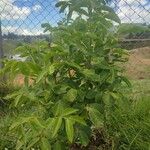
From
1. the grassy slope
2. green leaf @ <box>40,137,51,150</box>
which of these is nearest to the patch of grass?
the grassy slope

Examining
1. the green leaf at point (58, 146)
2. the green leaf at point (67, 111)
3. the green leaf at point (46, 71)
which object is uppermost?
the green leaf at point (46, 71)

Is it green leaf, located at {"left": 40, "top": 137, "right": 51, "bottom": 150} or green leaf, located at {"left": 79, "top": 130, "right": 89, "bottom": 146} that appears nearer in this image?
green leaf, located at {"left": 40, "top": 137, "right": 51, "bottom": 150}

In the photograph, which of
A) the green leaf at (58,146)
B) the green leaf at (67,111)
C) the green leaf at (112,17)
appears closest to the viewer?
the green leaf at (67,111)

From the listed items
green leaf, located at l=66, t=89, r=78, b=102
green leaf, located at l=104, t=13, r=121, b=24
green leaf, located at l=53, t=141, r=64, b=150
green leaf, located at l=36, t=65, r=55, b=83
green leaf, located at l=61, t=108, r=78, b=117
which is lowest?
green leaf, located at l=53, t=141, r=64, b=150

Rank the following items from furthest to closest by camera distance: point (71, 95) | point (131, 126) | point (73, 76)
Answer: point (131, 126), point (73, 76), point (71, 95)

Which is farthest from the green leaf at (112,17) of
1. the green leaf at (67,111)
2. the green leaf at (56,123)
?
the green leaf at (56,123)

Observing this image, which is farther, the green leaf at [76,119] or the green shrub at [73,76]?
the green shrub at [73,76]

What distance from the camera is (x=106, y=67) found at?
3.04 m

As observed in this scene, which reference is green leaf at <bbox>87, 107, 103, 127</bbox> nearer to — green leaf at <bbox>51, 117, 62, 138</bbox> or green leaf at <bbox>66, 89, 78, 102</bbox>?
green leaf at <bbox>66, 89, 78, 102</bbox>

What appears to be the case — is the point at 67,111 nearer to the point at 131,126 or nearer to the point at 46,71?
the point at 46,71

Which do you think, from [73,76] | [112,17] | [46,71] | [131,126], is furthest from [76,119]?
[112,17]

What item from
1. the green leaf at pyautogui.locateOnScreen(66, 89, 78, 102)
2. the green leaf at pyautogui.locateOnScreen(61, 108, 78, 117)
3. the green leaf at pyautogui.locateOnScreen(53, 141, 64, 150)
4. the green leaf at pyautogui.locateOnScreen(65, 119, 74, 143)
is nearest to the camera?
the green leaf at pyautogui.locateOnScreen(65, 119, 74, 143)

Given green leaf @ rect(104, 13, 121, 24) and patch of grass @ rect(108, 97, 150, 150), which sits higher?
green leaf @ rect(104, 13, 121, 24)

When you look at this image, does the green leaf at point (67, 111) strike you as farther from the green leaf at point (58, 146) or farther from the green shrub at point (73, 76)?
the green leaf at point (58, 146)
